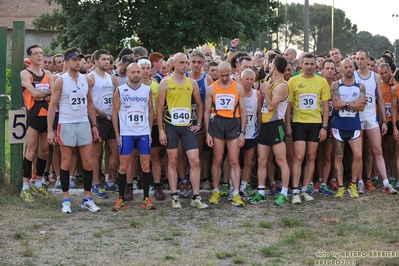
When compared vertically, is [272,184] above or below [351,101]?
below

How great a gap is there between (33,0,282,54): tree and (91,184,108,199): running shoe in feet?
55.4

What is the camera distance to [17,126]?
1009cm

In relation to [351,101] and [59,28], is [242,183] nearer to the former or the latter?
[351,101]

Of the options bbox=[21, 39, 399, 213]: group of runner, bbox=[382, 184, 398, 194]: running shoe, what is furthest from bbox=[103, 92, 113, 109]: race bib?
bbox=[382, 184, 398, 194]: running shoe

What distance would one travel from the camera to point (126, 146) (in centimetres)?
932

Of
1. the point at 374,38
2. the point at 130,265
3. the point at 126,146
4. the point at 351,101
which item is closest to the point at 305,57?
the point at 351,101

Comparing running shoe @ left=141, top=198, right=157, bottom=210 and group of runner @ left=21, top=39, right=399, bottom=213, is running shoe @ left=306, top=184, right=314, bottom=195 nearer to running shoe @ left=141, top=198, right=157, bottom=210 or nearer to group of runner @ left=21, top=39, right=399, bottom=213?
group of runner @ left=21, top=39, right=399, bottom=213

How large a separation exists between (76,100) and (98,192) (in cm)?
177

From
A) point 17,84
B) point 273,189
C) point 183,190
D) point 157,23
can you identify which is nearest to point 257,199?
point 273,189

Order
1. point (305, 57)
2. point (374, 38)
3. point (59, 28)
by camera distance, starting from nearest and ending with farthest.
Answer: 1. point (305, 57)
2. point (59, 28)
3. point (374, 38)

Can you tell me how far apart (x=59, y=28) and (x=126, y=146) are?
23.1 metres

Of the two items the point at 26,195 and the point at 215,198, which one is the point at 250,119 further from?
the point at 26,195

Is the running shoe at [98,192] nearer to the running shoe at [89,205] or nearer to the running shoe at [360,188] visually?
the running shoe at [89,205]

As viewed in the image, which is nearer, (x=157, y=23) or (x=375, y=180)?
(x=375, y=180)
